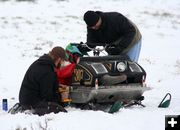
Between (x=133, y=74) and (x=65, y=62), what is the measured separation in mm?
1111

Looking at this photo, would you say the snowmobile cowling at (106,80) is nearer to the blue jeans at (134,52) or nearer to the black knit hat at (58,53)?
the black knit hat at (58,53)

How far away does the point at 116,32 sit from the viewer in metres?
9.85

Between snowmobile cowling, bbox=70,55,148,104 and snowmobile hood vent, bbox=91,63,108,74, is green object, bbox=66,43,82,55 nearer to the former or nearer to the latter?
snowmobile cowling, bbox=70,55,148,104

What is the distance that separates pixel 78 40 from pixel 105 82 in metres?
12.5

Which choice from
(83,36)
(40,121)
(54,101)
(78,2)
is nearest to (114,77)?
(54,101)

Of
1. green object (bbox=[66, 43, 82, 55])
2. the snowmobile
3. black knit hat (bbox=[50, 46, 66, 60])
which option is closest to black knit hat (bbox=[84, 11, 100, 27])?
green object (bbox=[66, 43, 82, 55])

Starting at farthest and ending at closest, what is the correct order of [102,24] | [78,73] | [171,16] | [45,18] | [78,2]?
[78,2] < [171,16] < [45,18] < [102,24] < [78,73]

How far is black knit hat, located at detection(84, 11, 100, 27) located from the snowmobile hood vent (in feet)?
3.00

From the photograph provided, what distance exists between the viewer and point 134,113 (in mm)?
8312

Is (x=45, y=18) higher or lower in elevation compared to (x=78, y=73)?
lower

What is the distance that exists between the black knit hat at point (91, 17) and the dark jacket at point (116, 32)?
0.69 ft

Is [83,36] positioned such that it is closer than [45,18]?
Yes

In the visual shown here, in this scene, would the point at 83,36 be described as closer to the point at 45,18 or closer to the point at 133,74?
the point at 45,18

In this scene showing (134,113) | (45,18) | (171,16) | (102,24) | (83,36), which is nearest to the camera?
(134,113)
